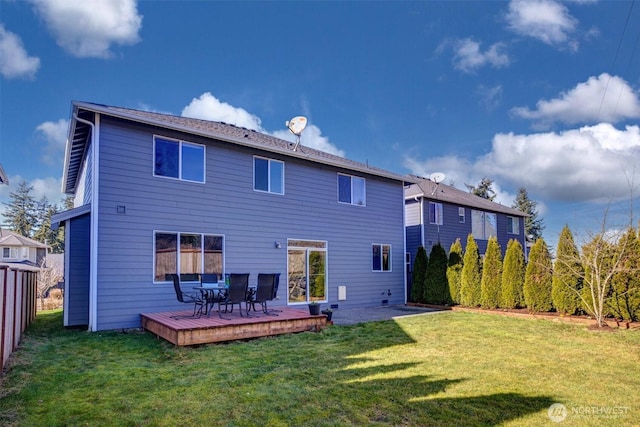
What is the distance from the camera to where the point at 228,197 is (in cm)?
1000

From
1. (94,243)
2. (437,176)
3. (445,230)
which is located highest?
(437,176)

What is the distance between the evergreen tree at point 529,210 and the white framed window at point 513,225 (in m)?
21.2

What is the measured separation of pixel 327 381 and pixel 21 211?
159 ft

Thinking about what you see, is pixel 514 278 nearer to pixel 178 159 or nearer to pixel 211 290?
pixel 211 290

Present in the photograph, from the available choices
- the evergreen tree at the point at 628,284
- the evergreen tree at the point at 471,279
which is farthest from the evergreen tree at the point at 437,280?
the evergreen tree at the point at 628,284

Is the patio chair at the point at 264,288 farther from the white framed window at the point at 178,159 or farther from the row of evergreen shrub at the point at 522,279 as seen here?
the row of evergreen shrub at the point at 522,279

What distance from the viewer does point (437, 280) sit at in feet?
44.3

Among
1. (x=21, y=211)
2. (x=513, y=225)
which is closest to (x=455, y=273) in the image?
(x=513, y=225)

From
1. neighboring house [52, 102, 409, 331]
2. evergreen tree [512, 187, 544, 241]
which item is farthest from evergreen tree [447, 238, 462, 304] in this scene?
evergreen tree [512, 187, 544, 241]

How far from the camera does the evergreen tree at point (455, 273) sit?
42.9ft

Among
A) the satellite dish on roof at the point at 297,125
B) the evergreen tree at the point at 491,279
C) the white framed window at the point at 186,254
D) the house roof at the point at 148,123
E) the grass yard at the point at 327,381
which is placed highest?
the satellite dish on roof at the point at 297,125

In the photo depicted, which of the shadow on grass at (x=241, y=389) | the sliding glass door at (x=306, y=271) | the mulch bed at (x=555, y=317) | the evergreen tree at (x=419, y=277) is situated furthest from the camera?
the evergreen tree at (x=419, y=277)

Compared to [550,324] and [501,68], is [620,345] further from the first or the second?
[501,68]

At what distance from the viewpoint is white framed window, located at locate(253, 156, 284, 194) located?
10672mm
